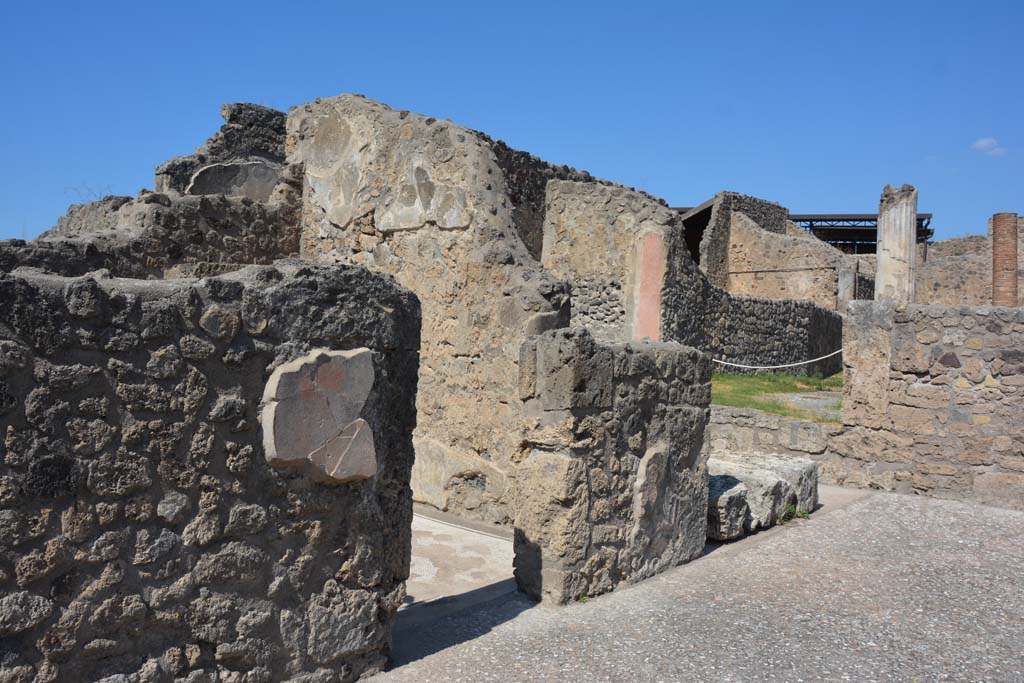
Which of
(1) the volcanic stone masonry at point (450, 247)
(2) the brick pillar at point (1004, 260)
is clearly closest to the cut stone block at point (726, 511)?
(1) the volcanic stone masonry at point (450, 247)

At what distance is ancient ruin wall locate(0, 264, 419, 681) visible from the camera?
2.53m

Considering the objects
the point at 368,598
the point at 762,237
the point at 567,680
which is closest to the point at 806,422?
the point at 567,680

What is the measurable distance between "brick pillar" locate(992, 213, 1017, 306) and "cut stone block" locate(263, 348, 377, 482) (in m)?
13.6

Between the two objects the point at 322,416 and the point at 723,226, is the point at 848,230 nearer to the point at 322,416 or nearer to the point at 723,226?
the point at 723,226

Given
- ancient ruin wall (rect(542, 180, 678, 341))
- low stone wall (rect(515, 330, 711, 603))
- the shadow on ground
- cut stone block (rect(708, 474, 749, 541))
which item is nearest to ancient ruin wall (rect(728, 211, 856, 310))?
ancient ruin wall (rect(542, 180, 678, 341))

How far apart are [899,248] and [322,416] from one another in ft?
33.3

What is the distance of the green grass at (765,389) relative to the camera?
34.5 feet

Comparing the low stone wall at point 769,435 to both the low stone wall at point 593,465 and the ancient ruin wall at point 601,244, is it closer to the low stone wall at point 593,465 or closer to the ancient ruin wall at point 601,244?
the ancient ruin wall at point 601,244

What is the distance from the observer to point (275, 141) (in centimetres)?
898

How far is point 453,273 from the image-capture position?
6.68m

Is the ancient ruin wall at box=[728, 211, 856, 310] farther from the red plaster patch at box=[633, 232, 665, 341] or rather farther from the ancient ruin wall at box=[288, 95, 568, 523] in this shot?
the ancient ruin wall at box=[288, 95, 568, 523]

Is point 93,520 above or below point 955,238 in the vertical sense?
below

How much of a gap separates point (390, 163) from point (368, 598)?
461 centimetres

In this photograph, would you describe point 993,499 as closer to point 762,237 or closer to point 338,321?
point 338,321
